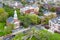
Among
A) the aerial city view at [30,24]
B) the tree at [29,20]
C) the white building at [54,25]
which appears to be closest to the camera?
the aerial city view at [30,24]

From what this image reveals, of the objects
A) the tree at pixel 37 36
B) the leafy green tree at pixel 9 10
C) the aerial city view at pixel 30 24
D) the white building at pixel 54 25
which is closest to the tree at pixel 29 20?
the aerial city view at pixel 30 24

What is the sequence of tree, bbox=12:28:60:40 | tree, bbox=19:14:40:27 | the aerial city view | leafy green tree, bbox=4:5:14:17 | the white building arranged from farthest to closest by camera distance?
1. leafy green tree, bbox=4:5:14:17
2. tree, bbox=19:14:40:27
3. the white building
4. the aerial city view
5. tree, bbox=12:28:60:40

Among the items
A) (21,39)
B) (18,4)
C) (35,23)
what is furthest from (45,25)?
(18,4)

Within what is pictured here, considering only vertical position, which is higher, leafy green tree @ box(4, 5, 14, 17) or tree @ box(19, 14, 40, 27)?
leafy green tree @ box(4, 5, 14, 17)

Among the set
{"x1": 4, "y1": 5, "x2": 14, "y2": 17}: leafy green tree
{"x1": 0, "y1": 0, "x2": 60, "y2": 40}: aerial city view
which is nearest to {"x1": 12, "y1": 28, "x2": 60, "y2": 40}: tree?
{"x1": 0, "y1": 0, "x2": 60, "y2": 40}: aerial city view

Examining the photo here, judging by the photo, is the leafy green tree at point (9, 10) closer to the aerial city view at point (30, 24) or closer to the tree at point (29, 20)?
the aerial city view at point (30, 24)

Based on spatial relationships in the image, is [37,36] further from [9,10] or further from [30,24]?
[9,10]

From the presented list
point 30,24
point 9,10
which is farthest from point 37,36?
point 9,10

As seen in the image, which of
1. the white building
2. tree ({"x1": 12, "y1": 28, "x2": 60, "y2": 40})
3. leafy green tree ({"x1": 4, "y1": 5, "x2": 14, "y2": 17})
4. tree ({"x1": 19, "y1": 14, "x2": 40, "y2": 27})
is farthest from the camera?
leafy green tree ({"x1": 4, "y1": 5, "x2": 14, "y2": 17})

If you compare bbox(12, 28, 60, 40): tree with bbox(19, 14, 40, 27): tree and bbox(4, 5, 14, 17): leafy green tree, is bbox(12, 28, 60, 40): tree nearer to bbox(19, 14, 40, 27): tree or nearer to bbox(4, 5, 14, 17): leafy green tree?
bbox(19, 14, 40, 27): tree

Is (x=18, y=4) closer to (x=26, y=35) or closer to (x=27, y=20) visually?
(x=27, y=20)

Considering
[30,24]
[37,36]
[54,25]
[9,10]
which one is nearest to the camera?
[37,36]
